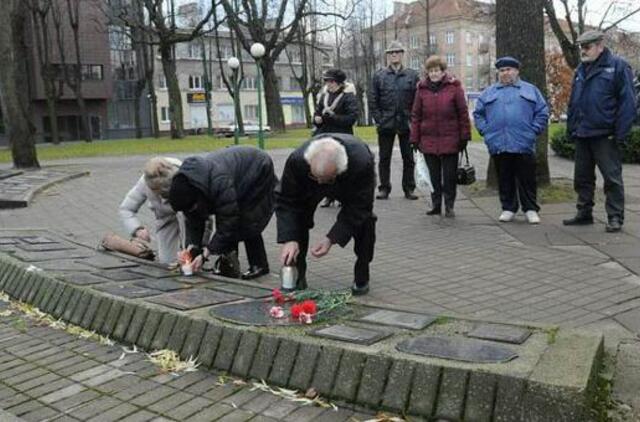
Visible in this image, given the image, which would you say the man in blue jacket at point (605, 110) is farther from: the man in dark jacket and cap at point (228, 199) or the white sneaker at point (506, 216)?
the man in dark jacket and cap at point (228, 199)

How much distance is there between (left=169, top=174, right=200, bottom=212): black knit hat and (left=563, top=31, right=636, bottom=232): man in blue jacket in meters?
4.07

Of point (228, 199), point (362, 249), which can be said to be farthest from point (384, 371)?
point (228, 199)

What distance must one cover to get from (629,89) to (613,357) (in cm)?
404

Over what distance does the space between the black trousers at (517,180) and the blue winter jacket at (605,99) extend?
25.2 inches

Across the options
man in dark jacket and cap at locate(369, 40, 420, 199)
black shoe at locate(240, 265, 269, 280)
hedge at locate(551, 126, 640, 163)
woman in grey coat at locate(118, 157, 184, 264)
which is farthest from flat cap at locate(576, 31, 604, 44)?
hedge at locate(551, 126, 640, 163)

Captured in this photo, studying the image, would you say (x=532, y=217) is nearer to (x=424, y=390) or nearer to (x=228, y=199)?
(x=228, y=199)

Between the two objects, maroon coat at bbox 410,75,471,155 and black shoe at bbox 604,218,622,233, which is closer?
black shoe at bbox 604,218,622,233

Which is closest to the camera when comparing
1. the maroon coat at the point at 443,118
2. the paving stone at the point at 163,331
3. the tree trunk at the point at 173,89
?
the paving stone at the point at 163,331

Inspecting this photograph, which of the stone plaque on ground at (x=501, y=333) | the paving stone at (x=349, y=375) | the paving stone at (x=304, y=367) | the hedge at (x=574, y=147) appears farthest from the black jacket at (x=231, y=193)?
the hedge at (x=574, y=147)

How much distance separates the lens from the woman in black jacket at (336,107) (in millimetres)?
8766

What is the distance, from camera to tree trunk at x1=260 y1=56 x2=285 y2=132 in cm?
3788

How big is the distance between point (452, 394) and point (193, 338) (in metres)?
1.49

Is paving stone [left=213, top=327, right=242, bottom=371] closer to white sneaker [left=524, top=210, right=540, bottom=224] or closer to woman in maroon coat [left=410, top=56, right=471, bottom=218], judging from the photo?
white sneaker [left=524, top=210, right=540, bottom=224]

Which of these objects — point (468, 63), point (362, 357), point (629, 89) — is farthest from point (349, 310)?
point (468, 63)
